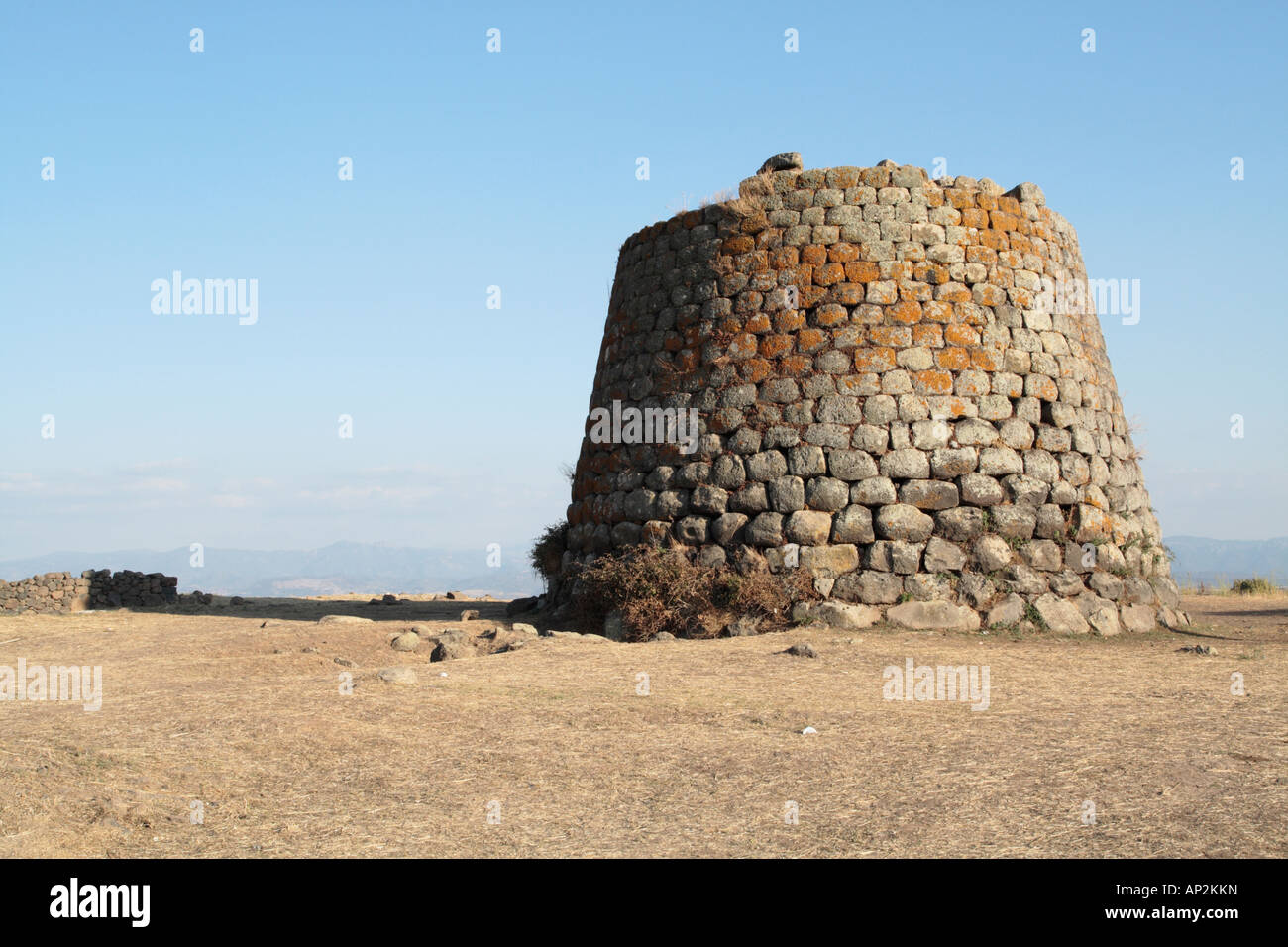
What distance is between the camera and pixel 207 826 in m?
4.67

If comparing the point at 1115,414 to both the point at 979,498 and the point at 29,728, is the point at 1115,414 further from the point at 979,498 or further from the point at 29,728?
the point at 29,728

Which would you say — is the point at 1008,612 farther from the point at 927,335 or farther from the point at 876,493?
the point at 927,335

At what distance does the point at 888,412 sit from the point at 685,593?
106 inches

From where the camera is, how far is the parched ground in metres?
4.47

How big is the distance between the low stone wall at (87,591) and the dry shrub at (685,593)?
31.7 ft

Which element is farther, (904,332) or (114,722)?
(904,332)

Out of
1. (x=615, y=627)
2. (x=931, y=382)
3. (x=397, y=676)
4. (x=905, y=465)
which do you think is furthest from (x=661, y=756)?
(x=931, y=382)

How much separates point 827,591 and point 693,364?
9.35 ft

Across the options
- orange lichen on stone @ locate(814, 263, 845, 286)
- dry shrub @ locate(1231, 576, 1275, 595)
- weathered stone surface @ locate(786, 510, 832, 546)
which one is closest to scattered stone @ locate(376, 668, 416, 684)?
weathered stone surface @ locate(786, 510, 832, 546)

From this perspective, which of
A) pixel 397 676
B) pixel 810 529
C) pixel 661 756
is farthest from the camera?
pixel 810 529

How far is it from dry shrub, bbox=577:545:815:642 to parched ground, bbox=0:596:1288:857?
600mm

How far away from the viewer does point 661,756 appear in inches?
232

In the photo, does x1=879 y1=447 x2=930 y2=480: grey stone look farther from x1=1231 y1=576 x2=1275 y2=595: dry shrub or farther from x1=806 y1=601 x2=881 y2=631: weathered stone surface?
x1=1231 y1=576 x2=1275 y2=595: dry shrub
